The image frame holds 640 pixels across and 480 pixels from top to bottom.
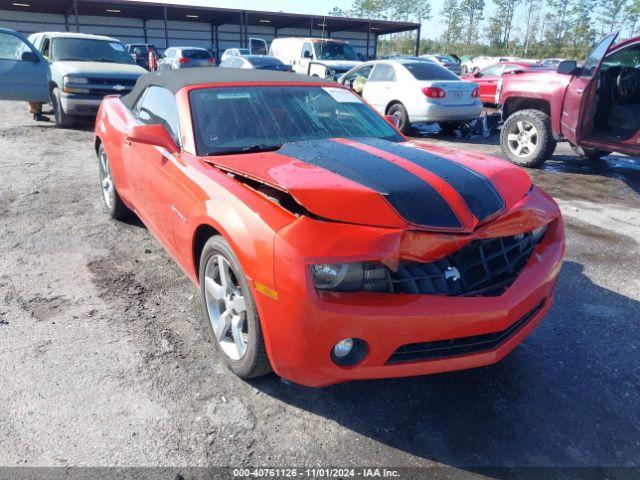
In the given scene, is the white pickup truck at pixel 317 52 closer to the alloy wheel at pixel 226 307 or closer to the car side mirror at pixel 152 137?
the car side mirror at pixel 152 137

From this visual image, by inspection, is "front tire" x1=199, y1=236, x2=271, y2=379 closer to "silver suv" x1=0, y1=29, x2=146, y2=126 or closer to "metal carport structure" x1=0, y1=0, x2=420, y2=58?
"silver suv" x1=0, y1=29, x2=146, y2=126

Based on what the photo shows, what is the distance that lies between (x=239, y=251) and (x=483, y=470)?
1431 millimetres

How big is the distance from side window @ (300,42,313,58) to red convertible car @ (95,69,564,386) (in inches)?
640

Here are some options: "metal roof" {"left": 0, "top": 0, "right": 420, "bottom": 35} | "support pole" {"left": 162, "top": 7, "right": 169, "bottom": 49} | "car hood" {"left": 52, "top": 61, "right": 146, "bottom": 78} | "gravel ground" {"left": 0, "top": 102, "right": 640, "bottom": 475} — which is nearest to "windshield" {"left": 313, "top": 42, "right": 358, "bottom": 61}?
"car hood" {"left": 52, "top": 61, "right": 146, "bottom": 78}

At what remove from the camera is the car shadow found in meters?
2.24

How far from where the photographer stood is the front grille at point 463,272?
7.16 ft

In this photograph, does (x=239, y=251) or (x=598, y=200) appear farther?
(x=598, y=200)

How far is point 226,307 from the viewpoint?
2.69 meters

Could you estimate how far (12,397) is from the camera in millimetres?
2508

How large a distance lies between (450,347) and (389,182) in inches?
32.9

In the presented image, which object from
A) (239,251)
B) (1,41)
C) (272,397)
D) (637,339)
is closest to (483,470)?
(272,397)

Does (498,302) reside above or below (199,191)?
below

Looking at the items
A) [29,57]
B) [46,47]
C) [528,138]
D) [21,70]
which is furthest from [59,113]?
[528,138]

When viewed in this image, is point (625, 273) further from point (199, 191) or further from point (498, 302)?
point (199, 191)
